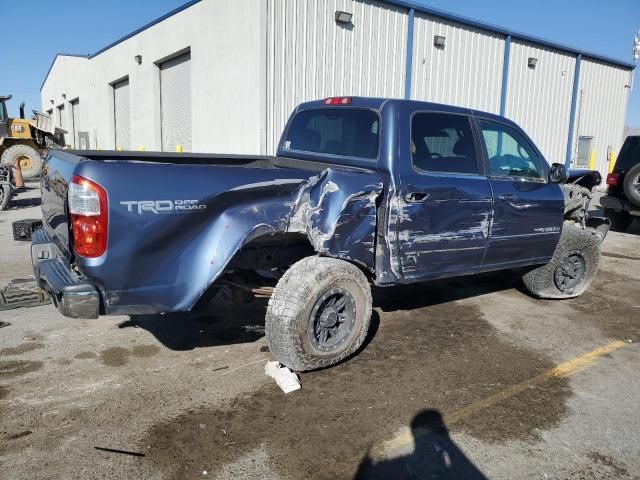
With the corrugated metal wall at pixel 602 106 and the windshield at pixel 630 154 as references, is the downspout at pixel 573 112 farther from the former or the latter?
the windshield at pixel 630 154

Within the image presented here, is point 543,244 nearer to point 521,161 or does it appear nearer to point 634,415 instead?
point 521,161

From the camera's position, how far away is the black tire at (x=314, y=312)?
3.62 meters

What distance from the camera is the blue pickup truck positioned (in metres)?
3.11

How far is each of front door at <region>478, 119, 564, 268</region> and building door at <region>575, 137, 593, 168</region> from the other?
58.9 feet

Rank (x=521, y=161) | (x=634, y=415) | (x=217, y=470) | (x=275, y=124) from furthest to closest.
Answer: (x=275, y=124) < (x=521, y=161) < (x=634, y=415) < (x=217, y=470)

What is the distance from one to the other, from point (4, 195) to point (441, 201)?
11170mm

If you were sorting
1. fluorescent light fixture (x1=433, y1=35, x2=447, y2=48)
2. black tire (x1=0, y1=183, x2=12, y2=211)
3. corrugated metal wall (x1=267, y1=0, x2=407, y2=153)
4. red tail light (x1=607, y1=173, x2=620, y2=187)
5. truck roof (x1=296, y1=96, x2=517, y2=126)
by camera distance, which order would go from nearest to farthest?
1. truck roof (x1=296, y1=96, x2=517, y2=126)
2. red tail light (x1=607, y1=173, x2=620, y2=187)
3. black tire (x1=0, y1=183, x2=12, y2=211)
4. corrugated metal wall (x1=267, y1=0, x2=407, y2=153)
5. fluorescent light fixture (x1=433, y1=35, x2=447, y2=48)

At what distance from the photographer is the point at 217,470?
272cm

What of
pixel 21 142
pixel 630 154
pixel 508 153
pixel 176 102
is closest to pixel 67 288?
pixel 508 153

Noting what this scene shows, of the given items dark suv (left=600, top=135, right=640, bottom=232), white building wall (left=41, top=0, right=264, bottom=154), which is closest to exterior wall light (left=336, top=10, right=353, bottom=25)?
white building wall (left=41, top=0, right=264, bottom=154)

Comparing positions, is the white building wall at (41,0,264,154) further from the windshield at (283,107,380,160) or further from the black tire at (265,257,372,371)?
the black tire at (265,257,372,371)

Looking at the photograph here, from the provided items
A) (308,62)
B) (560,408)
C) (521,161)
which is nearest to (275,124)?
(308,62)

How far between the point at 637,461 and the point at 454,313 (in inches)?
104

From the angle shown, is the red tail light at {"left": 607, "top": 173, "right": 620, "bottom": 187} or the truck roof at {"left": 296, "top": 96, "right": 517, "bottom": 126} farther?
the red tail light at {"left": 607, "top": 173, "right": 620, "bottom": 187}
